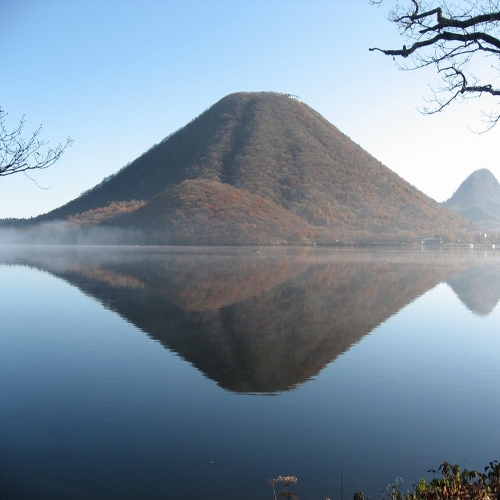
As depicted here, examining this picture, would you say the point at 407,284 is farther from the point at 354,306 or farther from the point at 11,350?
the point at 11,350

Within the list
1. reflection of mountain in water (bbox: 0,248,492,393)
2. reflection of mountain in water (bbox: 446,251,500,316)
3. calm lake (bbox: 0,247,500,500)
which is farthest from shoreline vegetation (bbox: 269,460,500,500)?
reflection of mountain in water (bbox: 446,251,500,316)

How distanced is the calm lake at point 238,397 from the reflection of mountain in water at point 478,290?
1595mm

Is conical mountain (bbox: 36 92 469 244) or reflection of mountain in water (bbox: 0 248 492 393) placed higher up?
conical mountain (bbox: 36 92 469 244)

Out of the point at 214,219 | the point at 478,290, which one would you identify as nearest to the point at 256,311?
the point at 478,290

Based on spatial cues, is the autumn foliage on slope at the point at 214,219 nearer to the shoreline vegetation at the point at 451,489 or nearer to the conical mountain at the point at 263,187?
the conical mountain at the point at 263,187

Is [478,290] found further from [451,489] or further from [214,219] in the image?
[214,219]

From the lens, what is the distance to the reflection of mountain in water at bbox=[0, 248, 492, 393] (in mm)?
12062

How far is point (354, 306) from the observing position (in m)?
20.7

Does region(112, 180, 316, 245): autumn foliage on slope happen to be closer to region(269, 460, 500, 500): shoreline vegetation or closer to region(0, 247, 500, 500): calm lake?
region(0, 247, 500, 500): calm lake

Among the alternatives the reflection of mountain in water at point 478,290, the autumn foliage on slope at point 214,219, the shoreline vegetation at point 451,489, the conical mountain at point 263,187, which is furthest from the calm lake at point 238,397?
the conical mountain at point 263,187

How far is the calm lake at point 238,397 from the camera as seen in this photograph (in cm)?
688

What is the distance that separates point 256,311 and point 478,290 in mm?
12803

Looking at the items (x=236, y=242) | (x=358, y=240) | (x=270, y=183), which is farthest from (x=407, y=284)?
(x=270, y=183)

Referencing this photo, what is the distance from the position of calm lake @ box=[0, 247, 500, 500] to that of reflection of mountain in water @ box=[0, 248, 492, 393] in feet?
0.30
